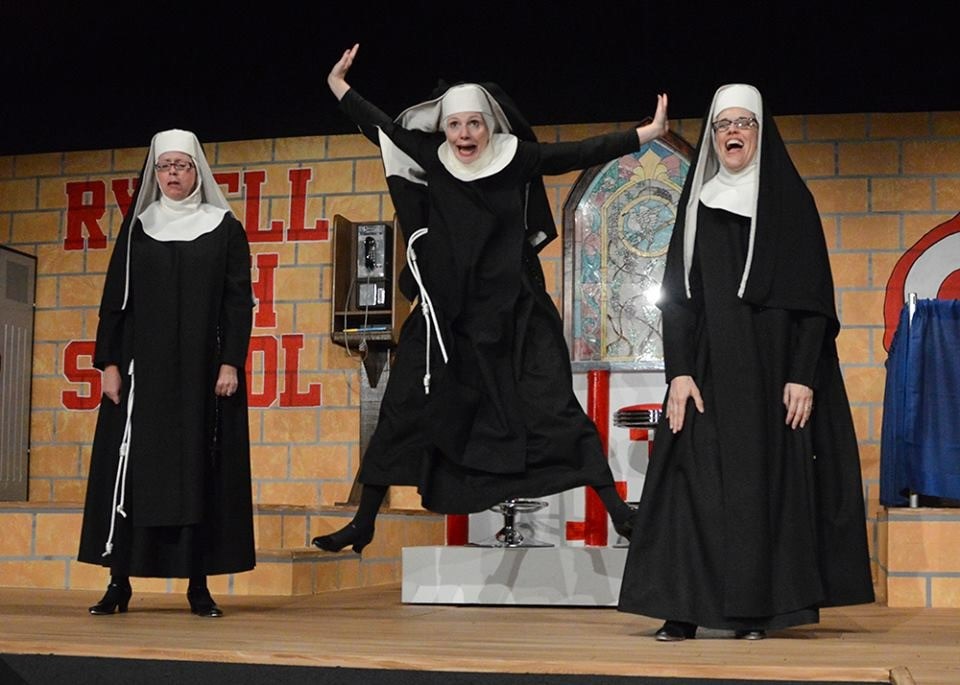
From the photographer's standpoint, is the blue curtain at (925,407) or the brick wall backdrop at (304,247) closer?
the blue curtain at (925,407)

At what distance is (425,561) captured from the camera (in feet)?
15.7

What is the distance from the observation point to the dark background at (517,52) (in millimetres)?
6309

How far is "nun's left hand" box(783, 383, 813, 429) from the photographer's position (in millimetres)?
3547

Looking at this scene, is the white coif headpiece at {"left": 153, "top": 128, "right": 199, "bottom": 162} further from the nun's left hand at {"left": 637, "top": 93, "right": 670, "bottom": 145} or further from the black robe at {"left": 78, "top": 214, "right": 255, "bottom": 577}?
the nun's left hand at {"left": 637, "top": 93, "right": 670, "bottom": 145}

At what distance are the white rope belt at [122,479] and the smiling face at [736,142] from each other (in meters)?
1.92

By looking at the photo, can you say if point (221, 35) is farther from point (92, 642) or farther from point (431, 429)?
point (92, 642)

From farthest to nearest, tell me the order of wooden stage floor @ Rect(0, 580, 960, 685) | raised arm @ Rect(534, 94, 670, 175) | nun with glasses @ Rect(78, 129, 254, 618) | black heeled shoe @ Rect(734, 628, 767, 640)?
raised arm @ Rect(534, 94, 670, 175) < nun with glasses @ Rect(78, 129, 254, 618) < black heeled shoe @ Rect(734, 628, 767, 640) < wooden stage floor @ Rect(0, 580, 960, 685)

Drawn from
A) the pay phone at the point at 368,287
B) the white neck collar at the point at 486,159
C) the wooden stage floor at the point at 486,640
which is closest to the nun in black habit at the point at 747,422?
the wooden stage floor at the point at 486,640

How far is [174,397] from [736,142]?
1850 mm

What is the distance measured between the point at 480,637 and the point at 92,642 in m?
0.93

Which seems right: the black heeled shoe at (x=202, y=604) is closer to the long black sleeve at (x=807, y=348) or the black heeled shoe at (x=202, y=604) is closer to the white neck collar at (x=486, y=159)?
the white neck collar at (x=486, y=159)

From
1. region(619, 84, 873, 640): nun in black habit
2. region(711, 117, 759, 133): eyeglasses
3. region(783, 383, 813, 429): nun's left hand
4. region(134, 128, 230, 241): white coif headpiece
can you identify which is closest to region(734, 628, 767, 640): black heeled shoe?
region(619, 84, 873, 640): nun in black habit

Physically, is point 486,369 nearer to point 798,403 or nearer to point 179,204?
point 798,403

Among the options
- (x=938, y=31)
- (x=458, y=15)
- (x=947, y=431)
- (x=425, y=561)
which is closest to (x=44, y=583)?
(x=425, y=561)
